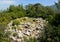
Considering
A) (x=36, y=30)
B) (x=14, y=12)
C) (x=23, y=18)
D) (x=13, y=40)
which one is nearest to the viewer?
(x=13, y=40)

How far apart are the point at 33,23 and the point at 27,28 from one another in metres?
1.04

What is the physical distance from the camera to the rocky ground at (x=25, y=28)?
1925 centimetres

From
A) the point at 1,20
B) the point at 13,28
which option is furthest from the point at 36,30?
the point at 1,20

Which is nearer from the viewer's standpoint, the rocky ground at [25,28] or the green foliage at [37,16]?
the green foliage at [37,16]

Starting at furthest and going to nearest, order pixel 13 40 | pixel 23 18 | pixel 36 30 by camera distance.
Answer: pixel 23 18 → pixel 36 30 → pixel 13 40

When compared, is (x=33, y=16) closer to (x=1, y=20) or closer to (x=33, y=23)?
(x=33, y=23)

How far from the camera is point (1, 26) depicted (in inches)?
773

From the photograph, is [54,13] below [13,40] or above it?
above

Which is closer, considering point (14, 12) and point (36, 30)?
point (36, 30)

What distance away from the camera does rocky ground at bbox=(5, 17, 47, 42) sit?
19250mm

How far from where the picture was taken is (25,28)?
799 inches

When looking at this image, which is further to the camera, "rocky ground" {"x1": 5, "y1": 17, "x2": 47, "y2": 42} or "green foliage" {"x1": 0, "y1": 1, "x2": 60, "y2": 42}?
"rocky ground" {"x1": 5, "y1": 17, "x2": 47, "y2": 42}

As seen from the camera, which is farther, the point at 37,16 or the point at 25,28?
the point at 37,16

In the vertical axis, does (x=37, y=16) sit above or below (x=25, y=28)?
above
